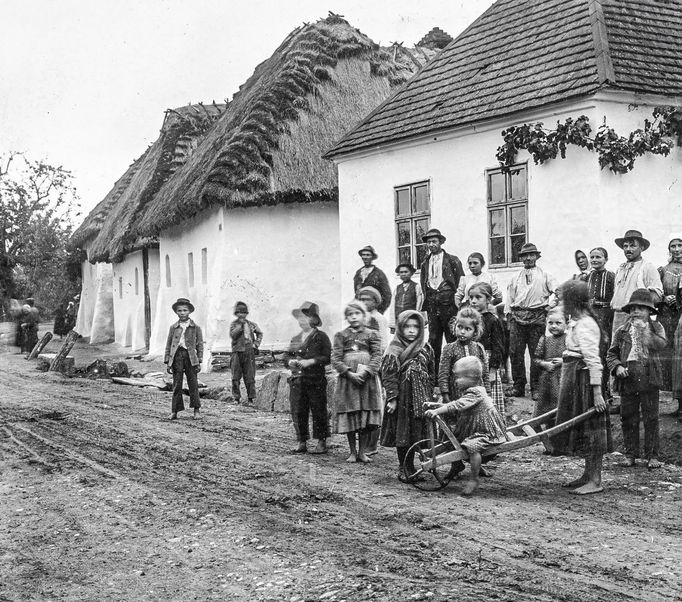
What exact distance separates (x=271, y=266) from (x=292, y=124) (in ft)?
10.5

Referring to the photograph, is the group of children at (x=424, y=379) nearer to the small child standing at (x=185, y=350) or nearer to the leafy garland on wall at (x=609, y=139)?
the small child standing at (x=185, y=350)

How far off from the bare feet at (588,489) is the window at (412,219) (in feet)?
26.9

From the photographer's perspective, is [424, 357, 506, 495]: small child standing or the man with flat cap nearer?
[424, 357, 506, 495]: small child standing

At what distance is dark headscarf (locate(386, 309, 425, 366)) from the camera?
8.25 metres

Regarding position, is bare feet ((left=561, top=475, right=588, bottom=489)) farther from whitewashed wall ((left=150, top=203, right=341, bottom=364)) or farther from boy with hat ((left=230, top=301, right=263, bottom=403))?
whitewashed wall ((left=150, top=203, right=341, bottom=364))

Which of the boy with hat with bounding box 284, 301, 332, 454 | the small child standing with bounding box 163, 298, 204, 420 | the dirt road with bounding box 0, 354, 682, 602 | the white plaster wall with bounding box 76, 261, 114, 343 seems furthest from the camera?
the white plaster wall with bounding box 76, 261, 114, 343

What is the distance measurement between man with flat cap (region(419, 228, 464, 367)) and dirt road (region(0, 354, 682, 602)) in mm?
2682

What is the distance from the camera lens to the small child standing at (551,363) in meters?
8.98

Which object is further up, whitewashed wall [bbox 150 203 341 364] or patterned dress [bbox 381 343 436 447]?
whitewashed wall [bbox 150 203 341 364]

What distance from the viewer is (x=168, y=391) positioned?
16984 mm

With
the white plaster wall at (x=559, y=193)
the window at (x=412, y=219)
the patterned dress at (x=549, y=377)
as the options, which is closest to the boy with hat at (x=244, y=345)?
the white plaster wall at (x=559, y=193)

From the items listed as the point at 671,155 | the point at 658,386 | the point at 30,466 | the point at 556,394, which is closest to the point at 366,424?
the point at 556,394

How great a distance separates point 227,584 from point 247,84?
22.5 metres

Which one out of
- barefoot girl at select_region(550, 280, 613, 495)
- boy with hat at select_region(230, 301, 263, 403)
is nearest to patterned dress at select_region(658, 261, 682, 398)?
barefoot girl at select_region(550, 280, 613, 495)
